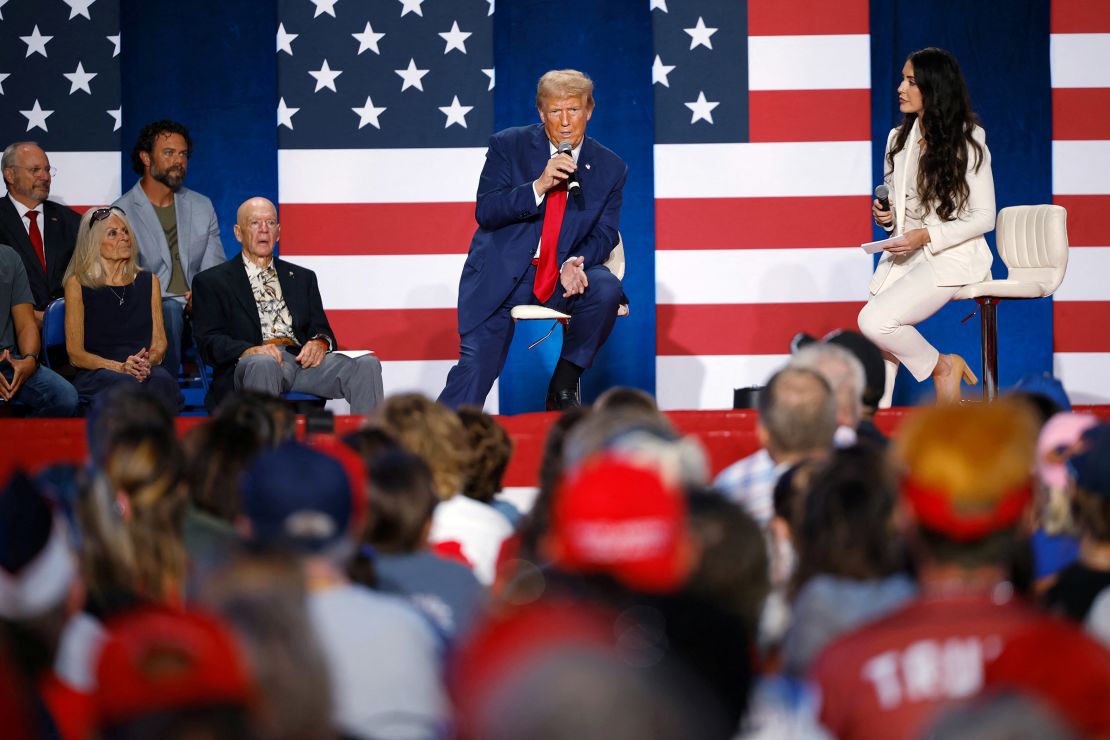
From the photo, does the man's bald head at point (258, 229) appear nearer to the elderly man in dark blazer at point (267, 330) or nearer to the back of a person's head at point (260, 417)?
the elderly man in dark blazer at point (267, 330)

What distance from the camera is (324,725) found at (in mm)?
1206

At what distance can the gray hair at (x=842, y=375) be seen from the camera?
9.22ft

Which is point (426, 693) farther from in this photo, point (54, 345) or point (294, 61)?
point (294, 61)

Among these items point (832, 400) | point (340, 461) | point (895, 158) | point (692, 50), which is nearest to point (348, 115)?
point (692, 50)

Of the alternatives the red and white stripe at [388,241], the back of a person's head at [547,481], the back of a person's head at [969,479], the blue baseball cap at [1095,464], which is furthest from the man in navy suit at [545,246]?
the back of a person's head at [969,479]

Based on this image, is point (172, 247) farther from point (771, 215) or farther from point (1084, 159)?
point (1084, 159)

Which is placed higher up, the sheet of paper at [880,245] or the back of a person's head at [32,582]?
the sheet of paper at [880,245]

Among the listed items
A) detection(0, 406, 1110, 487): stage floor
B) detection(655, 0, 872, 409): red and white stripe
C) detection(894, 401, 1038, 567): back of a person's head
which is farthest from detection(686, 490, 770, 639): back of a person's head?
detection(655, 0, 872, 409): red and white stripe

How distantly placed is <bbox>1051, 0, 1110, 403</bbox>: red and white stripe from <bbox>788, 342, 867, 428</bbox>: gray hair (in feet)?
12.6

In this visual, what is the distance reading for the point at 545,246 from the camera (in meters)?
4.87

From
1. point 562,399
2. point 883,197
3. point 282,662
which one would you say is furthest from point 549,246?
point 282,662

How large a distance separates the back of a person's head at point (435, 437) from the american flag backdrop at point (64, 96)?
420 centimetres

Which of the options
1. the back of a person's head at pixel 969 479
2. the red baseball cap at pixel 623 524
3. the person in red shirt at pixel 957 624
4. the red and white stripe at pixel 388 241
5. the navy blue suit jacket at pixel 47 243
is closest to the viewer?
the red baseball cap at pixel 623 524

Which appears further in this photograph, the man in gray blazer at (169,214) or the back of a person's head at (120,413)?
the man in gray blazer at (169,214)
